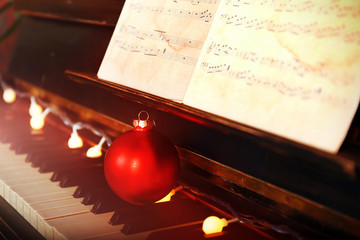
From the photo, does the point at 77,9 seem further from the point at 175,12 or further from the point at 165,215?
the point at 165,215

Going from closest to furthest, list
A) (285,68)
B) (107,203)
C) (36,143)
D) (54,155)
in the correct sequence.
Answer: (285,68)
(107,203)
(54,155)
(36,143)

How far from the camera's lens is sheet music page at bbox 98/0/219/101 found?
3.75 ft

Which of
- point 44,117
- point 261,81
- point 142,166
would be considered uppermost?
point 261,81

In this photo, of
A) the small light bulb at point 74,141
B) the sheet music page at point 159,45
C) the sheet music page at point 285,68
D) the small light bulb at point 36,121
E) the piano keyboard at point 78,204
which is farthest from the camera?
the small light bulb at point 36,121

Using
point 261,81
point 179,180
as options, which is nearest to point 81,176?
point 179,180

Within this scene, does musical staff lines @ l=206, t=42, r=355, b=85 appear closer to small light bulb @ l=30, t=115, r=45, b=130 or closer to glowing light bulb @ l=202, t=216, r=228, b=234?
glowing light bulb @ l=202, t=216, r=228, b=234

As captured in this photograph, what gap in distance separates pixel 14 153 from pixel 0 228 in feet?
1.10

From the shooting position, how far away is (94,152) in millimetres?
1440

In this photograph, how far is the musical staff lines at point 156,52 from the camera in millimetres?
1149

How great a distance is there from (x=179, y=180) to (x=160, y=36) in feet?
1.65

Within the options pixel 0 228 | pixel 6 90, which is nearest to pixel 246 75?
pixel 0 228

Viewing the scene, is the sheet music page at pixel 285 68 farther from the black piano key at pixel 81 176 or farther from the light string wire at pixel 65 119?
the light string wire at pixel 65 119

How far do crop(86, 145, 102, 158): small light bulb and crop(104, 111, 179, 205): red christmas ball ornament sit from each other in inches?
14.0

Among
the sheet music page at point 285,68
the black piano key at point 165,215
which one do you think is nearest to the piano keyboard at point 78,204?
the black piano key at point 165,215
